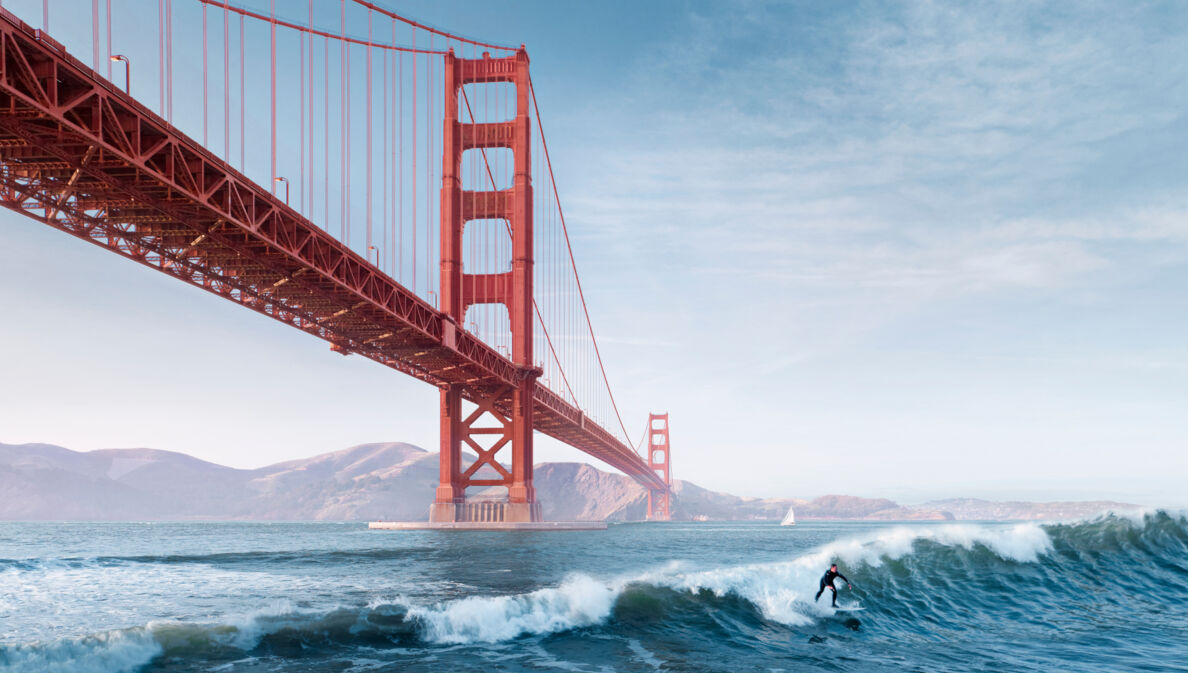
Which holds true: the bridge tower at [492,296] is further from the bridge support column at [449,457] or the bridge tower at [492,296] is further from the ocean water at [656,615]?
the ocean water at [656,615]

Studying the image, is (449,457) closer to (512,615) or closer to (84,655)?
(512,615)

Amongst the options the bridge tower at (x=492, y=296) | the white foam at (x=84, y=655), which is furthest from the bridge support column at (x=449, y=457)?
the white foam at (x=84, y=655)

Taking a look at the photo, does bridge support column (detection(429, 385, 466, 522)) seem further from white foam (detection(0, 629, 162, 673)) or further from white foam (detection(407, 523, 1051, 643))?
white foam (detection(0, 629, 162, 673))

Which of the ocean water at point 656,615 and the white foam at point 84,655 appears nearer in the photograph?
the white foam at point 84,655

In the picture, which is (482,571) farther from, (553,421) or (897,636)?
(553,421)

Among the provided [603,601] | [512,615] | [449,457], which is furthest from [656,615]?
[449,457]
